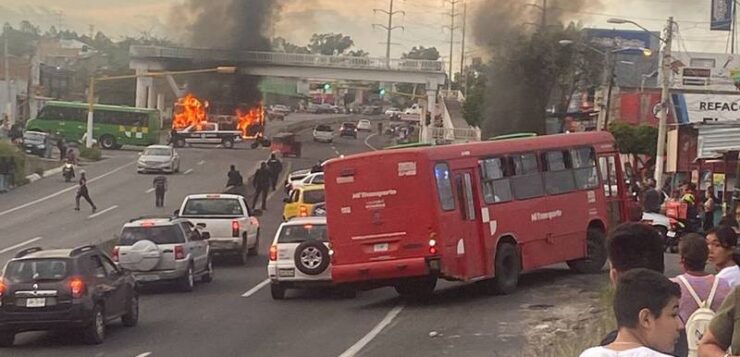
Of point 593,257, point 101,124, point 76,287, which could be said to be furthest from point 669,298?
point 101,124

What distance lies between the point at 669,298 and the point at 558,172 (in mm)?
19986

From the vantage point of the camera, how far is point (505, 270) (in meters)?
23.1

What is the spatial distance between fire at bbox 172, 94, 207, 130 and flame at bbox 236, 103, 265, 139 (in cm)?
260

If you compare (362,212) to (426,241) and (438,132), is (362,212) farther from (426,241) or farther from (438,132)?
(438,132)

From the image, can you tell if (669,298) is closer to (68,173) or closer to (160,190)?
(160,190)

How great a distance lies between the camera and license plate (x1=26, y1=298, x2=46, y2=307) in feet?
60.7

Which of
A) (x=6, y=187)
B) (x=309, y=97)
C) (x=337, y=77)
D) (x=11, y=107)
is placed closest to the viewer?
(x=6, y=187)

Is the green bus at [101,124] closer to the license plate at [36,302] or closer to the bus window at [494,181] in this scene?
the bus window at [494,181]

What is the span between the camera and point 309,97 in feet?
635

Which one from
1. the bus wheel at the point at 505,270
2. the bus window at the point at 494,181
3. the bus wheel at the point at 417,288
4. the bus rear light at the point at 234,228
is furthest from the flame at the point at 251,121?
the bus wheel at the point at 505,270

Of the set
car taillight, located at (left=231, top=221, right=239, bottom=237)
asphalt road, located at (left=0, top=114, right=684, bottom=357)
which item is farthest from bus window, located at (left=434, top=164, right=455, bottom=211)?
car taillight, located at (left=231, top=221, right=239, bottom=237)

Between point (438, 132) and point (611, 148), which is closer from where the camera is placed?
point (611, 148)

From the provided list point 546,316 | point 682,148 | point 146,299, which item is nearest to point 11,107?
point 682,148

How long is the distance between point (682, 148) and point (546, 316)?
29.9 meters
